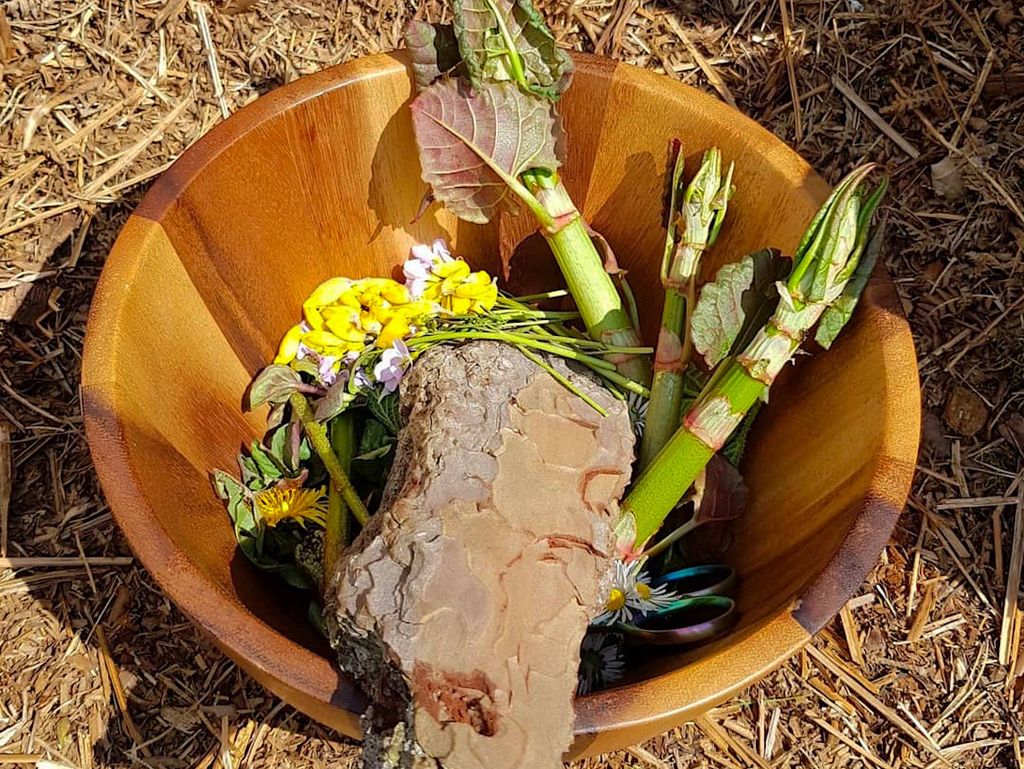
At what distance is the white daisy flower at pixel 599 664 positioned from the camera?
3.92 feet

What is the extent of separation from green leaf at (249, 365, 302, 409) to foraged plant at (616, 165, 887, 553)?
1.58 feet

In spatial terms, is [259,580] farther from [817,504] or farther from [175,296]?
[817,504]

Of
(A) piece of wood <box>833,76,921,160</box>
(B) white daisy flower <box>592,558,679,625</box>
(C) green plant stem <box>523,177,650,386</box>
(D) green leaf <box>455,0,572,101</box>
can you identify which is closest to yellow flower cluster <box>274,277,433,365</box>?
(C) green plant stem <box>523,177,650,386</box>

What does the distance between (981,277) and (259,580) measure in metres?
1.34

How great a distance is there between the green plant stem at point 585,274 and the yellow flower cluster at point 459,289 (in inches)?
4.4

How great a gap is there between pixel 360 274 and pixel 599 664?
67 cm

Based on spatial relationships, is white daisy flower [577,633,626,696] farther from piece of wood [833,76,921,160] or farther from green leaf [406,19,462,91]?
piece of wood [833,76,921,160]

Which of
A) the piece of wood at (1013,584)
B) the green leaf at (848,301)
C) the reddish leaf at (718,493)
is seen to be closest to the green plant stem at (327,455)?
the reddish leaf at (718,493)

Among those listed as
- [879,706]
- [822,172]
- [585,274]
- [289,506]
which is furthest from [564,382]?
[822,172]

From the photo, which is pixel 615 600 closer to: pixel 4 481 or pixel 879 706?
pixel 879 706

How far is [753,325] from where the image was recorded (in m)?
1.18

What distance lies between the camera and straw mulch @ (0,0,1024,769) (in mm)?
1479

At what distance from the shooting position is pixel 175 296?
1.18 m

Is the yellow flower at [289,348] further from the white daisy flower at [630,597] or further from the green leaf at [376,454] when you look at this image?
the white daisy flower at [630,597]
